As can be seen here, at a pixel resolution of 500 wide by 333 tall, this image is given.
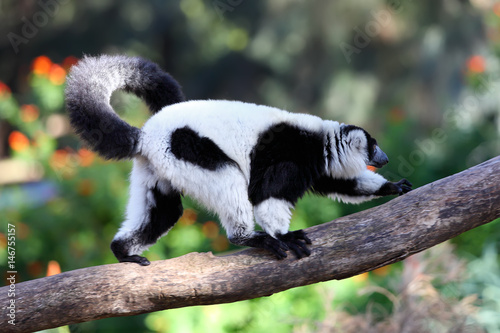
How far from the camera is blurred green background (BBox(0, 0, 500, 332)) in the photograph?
5.08 metres

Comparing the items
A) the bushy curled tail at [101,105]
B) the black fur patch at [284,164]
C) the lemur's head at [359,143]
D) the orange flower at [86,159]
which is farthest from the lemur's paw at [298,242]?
the orange flower at [86,159]

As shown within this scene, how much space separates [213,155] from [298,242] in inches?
27.1

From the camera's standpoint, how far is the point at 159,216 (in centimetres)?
353

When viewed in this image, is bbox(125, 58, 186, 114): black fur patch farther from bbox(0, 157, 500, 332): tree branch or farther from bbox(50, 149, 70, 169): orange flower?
bbox(50, 149, 70, 169): orange flower

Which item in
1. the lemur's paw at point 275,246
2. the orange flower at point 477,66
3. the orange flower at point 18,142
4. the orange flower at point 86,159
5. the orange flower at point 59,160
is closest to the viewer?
the lemur's paw at point 275,246

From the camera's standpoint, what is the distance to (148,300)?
3.13 metres

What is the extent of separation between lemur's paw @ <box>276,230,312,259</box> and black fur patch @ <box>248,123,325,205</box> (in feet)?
0.70

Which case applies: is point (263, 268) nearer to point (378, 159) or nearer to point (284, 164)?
point (284, 164)

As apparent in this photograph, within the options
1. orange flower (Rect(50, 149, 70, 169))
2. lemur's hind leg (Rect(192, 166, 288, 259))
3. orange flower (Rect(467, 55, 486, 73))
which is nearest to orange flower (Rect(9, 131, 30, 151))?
orange flower (Rect(50, 149, 70, 169))

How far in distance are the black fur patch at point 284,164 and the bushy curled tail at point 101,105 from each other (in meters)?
0.74

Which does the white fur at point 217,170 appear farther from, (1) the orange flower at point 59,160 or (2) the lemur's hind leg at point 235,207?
(1) the orange flower at point 59,160

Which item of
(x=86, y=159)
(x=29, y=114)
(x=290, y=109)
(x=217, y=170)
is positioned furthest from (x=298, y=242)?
(x=290, y=109)

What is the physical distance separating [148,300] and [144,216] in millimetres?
557

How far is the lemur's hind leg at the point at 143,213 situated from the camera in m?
3.43
